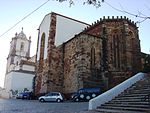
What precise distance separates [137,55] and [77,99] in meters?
12.0

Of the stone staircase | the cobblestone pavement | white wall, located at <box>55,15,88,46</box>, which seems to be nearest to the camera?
the stone staircase

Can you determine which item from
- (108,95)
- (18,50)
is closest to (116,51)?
(108,95)

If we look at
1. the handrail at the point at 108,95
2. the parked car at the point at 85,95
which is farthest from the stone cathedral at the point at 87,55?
the handrail at the point at 108,95

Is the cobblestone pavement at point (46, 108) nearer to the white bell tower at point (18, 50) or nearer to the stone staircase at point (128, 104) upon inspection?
the stone staircase at point (128, 104)

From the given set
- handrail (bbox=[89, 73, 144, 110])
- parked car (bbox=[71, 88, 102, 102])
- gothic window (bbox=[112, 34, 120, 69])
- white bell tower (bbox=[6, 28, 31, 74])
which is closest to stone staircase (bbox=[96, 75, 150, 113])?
handrail (bbox=[89, 73, 144, 110])

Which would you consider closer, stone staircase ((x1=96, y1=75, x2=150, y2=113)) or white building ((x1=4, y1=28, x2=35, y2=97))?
stone staircase ((x1=96, y1=75, x2=150, y2=113))

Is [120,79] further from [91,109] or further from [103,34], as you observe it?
[91,109]

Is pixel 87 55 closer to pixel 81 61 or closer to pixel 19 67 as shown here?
pixel 81 61

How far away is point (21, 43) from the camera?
62.8m

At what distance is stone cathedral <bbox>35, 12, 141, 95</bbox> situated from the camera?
85.5ft

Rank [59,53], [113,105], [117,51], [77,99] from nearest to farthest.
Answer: [113,105] < [77,99] < [117,51] < [59,53]

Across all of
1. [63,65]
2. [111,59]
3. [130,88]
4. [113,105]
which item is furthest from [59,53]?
[113,105]

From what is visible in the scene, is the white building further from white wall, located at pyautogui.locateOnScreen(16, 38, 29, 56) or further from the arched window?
the arched window

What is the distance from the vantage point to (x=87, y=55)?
26.3m
